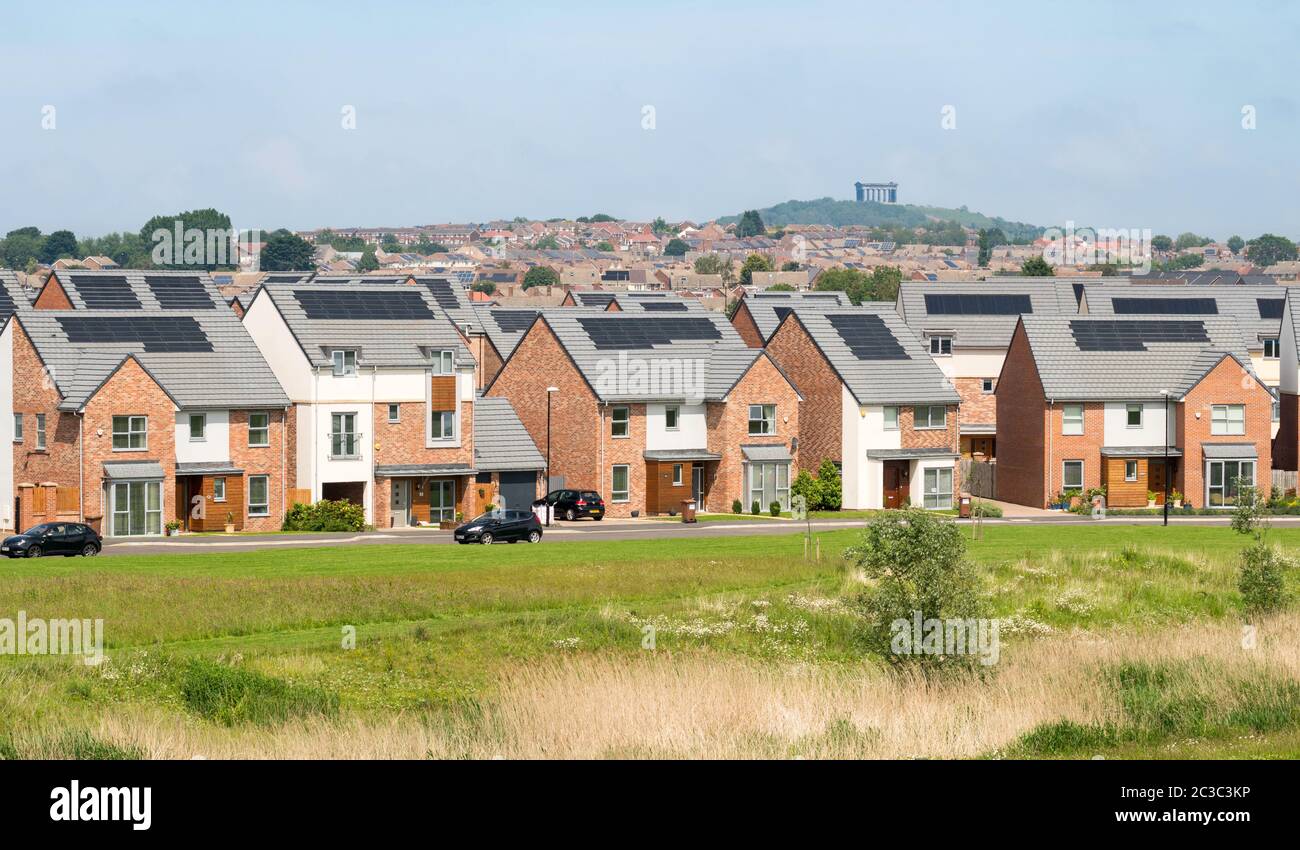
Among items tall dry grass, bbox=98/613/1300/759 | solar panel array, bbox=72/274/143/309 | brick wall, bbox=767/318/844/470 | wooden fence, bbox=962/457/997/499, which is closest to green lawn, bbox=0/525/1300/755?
tall dry grass, bbox=98/613/1300/759

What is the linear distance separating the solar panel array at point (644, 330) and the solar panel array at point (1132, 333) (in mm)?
16798

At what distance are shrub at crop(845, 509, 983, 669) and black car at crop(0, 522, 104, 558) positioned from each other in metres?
28.1

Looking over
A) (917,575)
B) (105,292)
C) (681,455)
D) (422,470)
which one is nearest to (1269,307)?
(681,455)

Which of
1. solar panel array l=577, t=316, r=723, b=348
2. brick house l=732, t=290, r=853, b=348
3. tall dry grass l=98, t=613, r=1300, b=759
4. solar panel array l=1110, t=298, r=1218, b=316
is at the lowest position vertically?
tall dry grass l=98, t=613, r=1300, b=759

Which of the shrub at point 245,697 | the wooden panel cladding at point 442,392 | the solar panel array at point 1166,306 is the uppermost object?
the solar panel array at point 1166,306

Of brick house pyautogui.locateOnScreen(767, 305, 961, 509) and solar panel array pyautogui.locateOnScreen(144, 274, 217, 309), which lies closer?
solar panel array pyautogui.locateOnScreen(144, 274, 217, 309)

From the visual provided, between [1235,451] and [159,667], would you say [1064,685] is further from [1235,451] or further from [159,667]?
[1235,451]

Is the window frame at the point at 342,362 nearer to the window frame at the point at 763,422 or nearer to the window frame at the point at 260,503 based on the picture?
the window frame at the point at 260,503

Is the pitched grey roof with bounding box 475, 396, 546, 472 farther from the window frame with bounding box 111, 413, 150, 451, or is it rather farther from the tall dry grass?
the tall dry grass

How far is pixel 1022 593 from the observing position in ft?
149

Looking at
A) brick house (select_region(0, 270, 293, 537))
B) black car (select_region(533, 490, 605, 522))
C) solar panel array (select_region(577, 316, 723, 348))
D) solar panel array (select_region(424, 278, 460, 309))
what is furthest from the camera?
solar panel array (select_region(424, 278, 460, 309))

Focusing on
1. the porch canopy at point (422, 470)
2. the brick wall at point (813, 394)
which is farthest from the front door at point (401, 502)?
the brick wall at point (813, 394)

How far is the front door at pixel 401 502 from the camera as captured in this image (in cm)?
6700

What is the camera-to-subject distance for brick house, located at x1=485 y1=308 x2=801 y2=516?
7138cm
